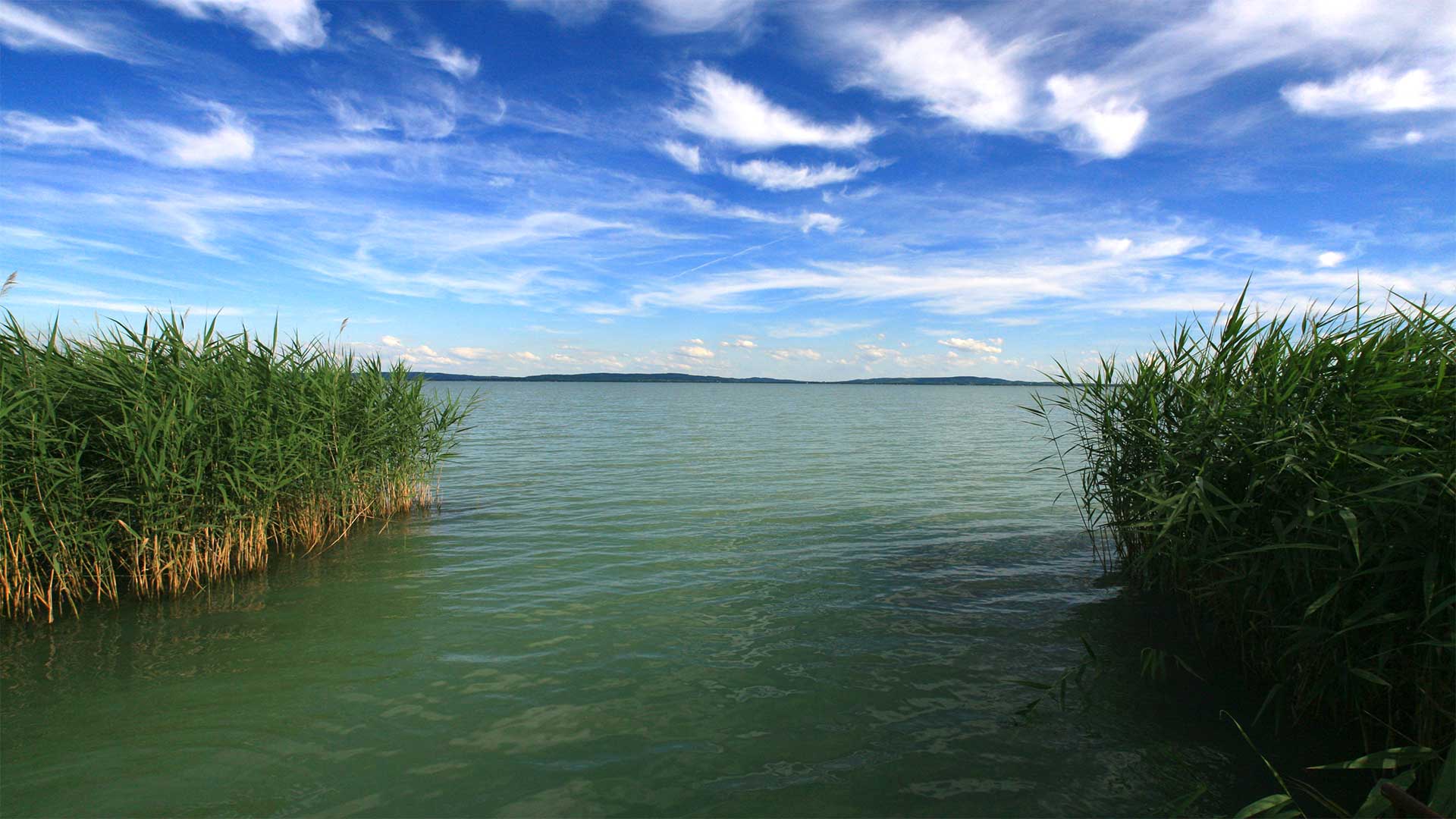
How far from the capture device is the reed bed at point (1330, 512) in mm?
4641

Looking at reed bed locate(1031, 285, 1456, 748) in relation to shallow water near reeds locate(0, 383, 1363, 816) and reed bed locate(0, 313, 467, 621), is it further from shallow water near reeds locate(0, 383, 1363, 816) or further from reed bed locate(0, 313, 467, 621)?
reed bed locate(0, 313, 467, 621)

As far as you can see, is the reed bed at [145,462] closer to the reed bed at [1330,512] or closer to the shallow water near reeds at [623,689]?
the shallow water near reeds at [623,689]

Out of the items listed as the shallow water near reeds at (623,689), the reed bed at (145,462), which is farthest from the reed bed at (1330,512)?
the reed bed at (145,462)

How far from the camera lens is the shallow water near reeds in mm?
5281

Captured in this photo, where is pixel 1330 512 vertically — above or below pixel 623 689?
above

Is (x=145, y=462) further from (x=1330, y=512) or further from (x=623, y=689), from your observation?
(x=1330, y=512)

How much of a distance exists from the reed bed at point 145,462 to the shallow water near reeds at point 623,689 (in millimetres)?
582

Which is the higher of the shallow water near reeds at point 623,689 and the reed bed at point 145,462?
the reed bed at point 145,462

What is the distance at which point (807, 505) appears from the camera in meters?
16.3

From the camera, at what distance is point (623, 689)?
6.88 meters

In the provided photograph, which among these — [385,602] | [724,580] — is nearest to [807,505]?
[724,580]

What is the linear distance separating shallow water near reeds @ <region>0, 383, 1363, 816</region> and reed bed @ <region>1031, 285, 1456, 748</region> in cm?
83

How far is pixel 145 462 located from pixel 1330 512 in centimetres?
1255

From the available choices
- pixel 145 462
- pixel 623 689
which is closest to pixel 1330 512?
pixel 623 689
